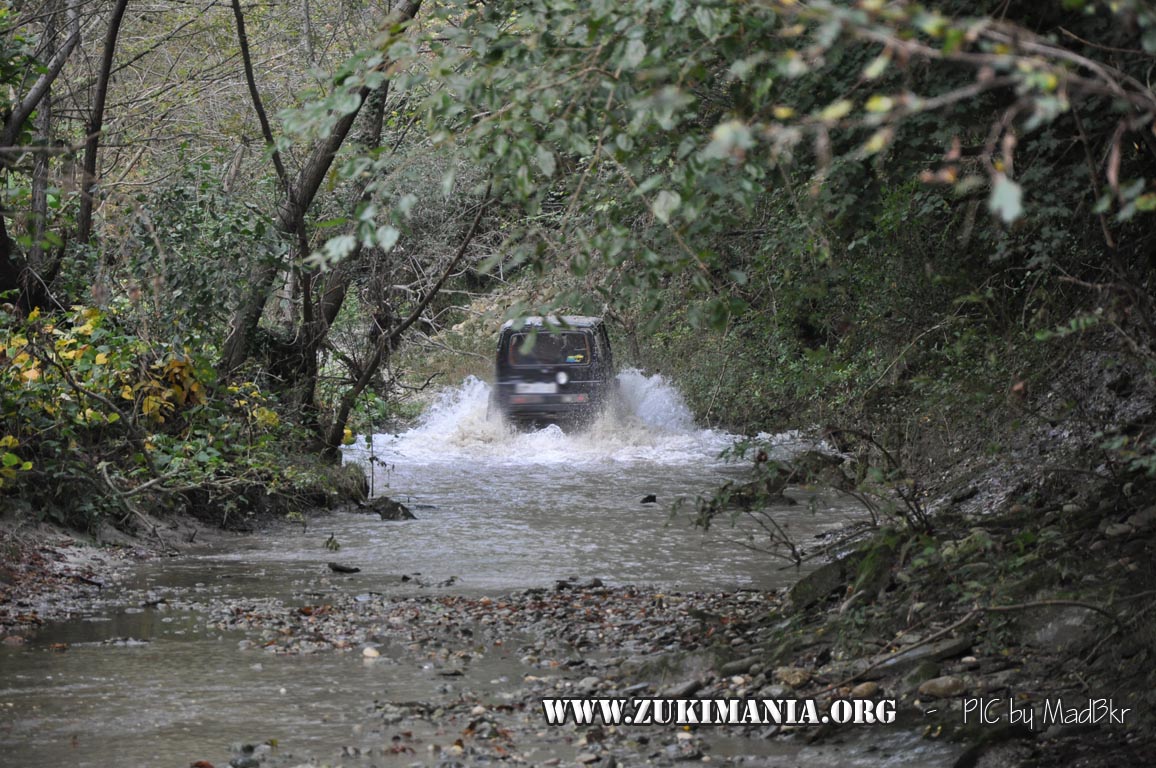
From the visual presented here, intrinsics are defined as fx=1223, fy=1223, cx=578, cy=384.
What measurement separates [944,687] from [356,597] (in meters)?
4.60

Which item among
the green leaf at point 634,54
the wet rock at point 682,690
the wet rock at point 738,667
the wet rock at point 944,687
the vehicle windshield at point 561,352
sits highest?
the green leaf at point 634,54

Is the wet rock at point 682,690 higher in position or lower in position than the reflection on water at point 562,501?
higher

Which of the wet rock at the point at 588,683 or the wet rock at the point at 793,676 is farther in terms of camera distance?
the wet rock at the point at 588,683

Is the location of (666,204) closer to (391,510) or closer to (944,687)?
(944,687)

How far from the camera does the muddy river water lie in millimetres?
5105

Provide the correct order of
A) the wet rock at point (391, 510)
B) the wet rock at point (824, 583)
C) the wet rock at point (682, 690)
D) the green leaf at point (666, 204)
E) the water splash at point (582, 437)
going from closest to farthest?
the green leaf at point (666, 204)
the wet rock at point (682, 690)
the wet rock at point (824, 583)
the wet rock at point (391, 510)
the water splash at point (582, 437)

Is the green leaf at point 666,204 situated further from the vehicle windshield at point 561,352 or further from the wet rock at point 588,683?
the vehicle windshield at point 561,352

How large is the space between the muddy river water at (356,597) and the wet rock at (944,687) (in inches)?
13.0

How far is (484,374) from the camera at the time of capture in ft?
76.1

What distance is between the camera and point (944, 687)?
5.09 metres

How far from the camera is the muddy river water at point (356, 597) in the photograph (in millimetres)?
5105

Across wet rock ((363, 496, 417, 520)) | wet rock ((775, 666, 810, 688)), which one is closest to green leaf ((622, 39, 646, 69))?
wet rock ((775, 666, 810, 688))

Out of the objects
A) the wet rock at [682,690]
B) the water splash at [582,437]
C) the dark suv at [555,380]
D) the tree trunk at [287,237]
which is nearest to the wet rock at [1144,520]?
the wet rock at [682,690]

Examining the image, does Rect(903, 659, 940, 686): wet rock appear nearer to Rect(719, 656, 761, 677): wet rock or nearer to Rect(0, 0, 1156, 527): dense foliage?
Rect(719, 656, 761, 677): wet rock
